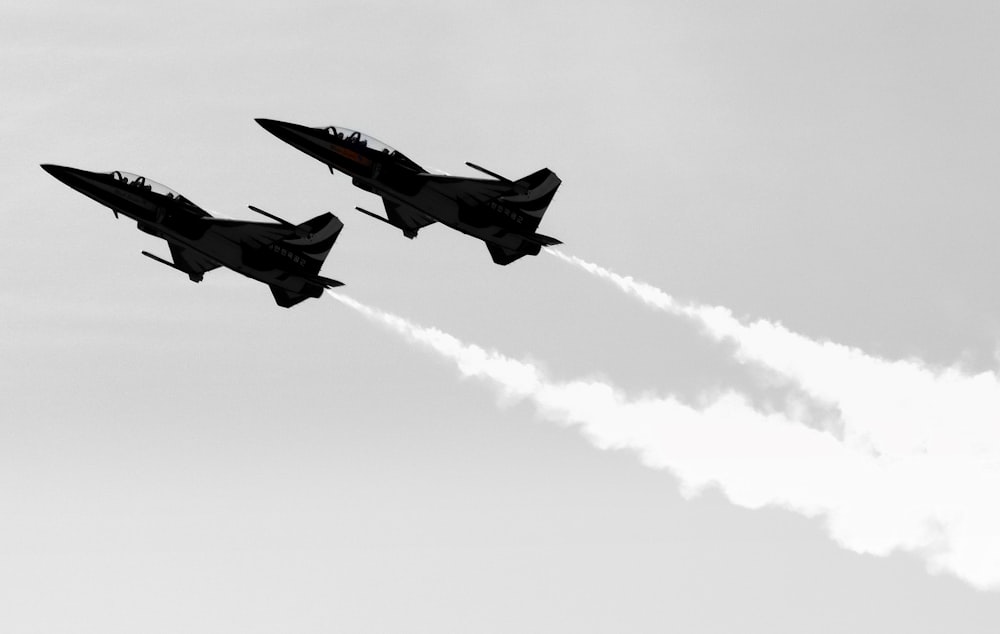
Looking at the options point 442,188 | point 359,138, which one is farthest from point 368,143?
point 442,188

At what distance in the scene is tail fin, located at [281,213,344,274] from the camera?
11650 centimetres

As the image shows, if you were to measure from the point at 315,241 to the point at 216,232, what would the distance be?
4.98 metres

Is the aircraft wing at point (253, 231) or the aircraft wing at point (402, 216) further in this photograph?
the aircraft wing at point (402, 216)

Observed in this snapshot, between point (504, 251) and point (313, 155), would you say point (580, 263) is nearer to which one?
point (504, 251)

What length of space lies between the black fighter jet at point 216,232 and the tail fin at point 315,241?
50 millimetres

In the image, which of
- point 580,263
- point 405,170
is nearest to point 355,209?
point 405,170

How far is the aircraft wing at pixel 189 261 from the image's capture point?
120 meters

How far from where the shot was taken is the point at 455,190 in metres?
116

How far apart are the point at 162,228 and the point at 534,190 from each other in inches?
739

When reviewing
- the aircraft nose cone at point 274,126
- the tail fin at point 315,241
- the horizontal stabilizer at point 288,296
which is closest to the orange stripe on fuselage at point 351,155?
the aircraft nose cone at point 274,126

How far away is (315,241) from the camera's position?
383 ft

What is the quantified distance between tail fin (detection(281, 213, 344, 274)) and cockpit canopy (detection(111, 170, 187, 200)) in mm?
6238

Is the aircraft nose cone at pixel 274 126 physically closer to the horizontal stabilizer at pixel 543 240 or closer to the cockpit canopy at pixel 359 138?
the cockpit canopy at pixel 359 138

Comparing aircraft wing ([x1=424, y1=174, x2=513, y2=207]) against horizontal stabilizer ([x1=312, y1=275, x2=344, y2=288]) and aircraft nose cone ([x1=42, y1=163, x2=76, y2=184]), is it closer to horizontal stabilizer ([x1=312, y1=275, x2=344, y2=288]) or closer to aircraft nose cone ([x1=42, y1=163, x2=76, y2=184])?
horizontal stabilizer ([x1=312, y1=275, x2=344, y2=288])
